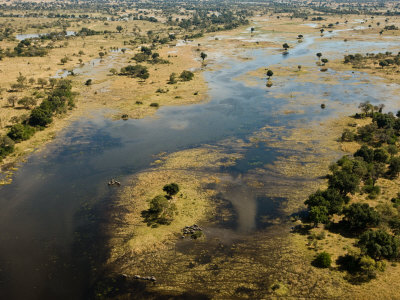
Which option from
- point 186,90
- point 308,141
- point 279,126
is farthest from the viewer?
point 186,90

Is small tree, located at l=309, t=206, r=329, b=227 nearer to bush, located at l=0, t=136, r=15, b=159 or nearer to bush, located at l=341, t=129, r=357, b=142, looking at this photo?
bush, located at l=341, t=129, r=357, b=142

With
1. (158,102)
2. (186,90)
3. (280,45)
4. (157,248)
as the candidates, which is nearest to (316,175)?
(157,248)

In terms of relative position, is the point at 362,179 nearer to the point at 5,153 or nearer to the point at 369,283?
the point at 369,283

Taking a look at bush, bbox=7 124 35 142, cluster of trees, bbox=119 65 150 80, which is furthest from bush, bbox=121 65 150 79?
bush, bbox=7 124 35 142

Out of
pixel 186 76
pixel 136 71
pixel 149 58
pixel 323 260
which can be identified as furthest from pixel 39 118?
pixel 149 58

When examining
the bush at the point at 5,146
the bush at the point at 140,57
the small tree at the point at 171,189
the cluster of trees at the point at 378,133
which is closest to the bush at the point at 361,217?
the small tree at the point at 171,189

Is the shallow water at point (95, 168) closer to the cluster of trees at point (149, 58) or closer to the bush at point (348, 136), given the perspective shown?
the bush at point (348, 136)
